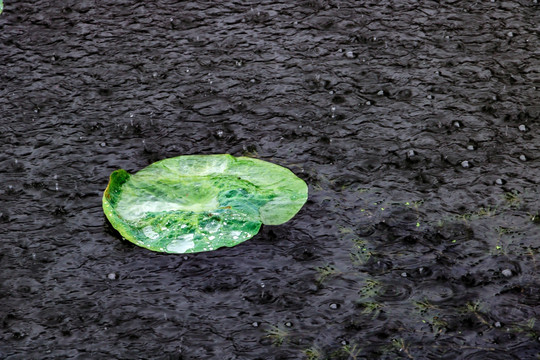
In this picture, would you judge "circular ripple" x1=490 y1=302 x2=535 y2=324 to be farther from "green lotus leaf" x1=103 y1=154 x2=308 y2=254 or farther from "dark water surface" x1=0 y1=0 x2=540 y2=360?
"green lotus leaf" x1=103 y1=154 x2=308 y2=254

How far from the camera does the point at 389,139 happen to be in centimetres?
424

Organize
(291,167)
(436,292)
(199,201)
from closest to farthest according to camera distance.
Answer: (436,292), (199,201), (291,167)

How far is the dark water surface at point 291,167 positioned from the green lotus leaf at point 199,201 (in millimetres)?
114

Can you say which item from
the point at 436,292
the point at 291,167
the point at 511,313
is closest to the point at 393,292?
the point at 436,292

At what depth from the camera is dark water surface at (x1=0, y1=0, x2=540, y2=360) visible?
3.22 metres

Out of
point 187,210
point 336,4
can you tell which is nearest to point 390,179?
point 187,210

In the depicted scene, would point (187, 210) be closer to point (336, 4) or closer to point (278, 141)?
point (278, 141)

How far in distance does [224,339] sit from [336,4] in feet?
10.2

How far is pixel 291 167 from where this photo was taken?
4.06 metres

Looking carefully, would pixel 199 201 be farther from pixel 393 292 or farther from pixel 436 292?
pixel 436 292

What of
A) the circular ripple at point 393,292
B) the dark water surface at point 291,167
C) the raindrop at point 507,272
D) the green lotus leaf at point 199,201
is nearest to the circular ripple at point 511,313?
the dark water surface at point 291,167

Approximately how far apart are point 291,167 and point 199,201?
64 cm

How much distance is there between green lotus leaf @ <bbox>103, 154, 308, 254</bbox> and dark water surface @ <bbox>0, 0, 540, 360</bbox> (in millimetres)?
114

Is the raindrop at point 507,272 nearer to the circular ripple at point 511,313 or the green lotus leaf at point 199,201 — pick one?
the circular ripple at point 511,313
